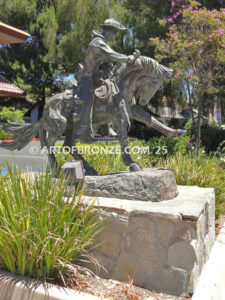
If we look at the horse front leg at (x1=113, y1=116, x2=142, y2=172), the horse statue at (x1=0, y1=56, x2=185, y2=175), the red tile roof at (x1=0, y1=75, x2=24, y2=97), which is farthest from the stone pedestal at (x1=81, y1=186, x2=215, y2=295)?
the red tile roof at (x1=0, y1=75, x2=24, y2=97)

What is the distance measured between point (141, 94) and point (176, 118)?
2453cm

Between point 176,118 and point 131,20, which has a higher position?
point 131,20

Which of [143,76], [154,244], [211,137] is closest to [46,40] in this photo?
[211,137]

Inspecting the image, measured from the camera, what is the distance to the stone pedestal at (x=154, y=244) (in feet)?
9.44

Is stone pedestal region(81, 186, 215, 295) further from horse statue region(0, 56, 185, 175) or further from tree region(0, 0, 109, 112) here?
tree region(0, 0, 109, 112)

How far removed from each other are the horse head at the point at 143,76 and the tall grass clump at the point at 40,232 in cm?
192

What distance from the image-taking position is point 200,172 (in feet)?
17.4

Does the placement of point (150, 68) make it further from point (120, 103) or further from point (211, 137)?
point (211, 137)

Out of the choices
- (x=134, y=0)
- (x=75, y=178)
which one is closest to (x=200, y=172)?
(x=75, y=178)

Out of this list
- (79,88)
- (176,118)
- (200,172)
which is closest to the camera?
(79,88)

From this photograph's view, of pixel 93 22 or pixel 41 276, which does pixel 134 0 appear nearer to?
pixel 93 22

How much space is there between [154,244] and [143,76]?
7.40 feet

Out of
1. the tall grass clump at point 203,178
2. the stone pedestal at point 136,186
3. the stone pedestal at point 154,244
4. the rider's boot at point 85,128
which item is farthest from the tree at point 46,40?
the stone pedestal at point 154,244

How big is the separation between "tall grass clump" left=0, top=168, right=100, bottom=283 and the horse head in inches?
75.5
